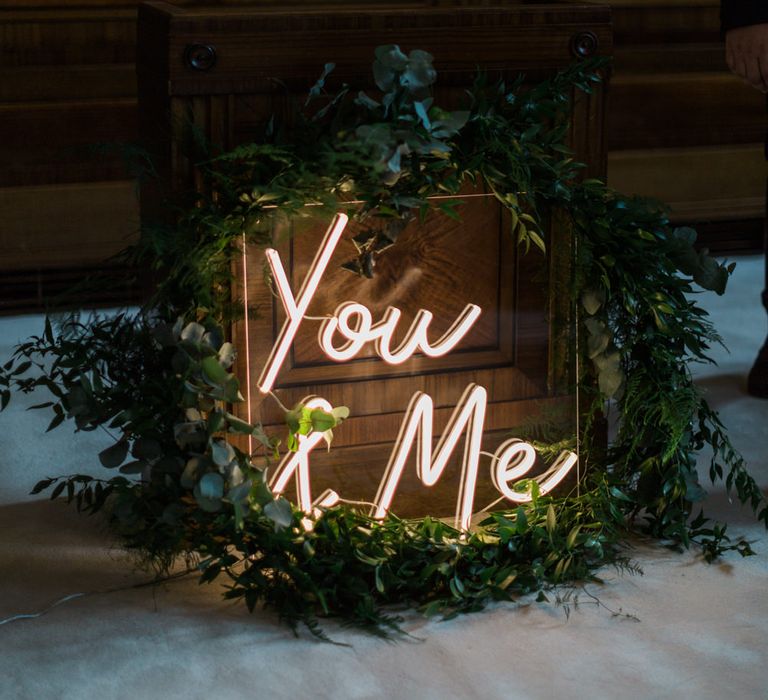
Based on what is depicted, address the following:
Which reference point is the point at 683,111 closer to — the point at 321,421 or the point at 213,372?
the point at 321,421

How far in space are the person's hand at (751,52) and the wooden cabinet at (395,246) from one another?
1.09ft

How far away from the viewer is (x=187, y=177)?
188 centimetres

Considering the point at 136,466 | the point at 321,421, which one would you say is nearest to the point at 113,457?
the point at 136,466

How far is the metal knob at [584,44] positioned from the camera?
78.9 inches

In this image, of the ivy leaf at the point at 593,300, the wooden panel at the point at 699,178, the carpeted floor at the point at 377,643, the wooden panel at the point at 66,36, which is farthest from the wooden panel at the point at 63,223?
the ivy leaf at the point at 593,300

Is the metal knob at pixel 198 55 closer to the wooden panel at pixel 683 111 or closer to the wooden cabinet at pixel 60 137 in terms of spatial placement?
the wooden cabinet at pixel 60 137

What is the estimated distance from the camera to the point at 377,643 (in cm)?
177

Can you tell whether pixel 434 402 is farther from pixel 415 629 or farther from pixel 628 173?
pixel 628 173

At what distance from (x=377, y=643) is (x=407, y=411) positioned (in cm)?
38

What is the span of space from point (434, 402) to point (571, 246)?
34cm

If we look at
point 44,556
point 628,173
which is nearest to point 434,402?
point 44,556

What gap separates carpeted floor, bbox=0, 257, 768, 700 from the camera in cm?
167

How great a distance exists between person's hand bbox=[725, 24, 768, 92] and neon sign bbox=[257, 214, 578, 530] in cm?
71

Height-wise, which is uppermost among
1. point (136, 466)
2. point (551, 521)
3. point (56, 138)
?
point (56, 138)
